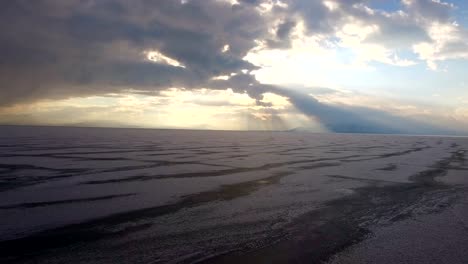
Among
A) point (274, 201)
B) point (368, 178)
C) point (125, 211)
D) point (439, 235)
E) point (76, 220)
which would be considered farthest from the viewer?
point (368, 178)

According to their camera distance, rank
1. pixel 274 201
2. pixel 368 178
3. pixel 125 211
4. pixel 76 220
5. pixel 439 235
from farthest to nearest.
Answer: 1. pixel 368 178
2. pixel 274 201
3. pixel 125 211
4. pixel 76 220
5. pixel 439 235

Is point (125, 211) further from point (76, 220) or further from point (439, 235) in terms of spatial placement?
point (439, 235)

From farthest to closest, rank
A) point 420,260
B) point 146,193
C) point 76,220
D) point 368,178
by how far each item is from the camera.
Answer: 1. point 368,178
2. point 146,193
3. point 76,220
4. point 420,260

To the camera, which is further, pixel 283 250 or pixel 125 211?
pixel 125 211

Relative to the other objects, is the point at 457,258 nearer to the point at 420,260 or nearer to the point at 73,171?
the point at 420,260

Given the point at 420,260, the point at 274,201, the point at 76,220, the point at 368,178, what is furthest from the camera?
the point at 368,178


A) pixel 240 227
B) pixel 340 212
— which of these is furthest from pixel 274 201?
pixel 240 227

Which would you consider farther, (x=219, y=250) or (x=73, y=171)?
(x=73, y=171)

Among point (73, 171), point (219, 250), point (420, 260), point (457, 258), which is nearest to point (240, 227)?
point (219, 250)

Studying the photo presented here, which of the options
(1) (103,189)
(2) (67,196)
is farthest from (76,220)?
(1) (103,189)
